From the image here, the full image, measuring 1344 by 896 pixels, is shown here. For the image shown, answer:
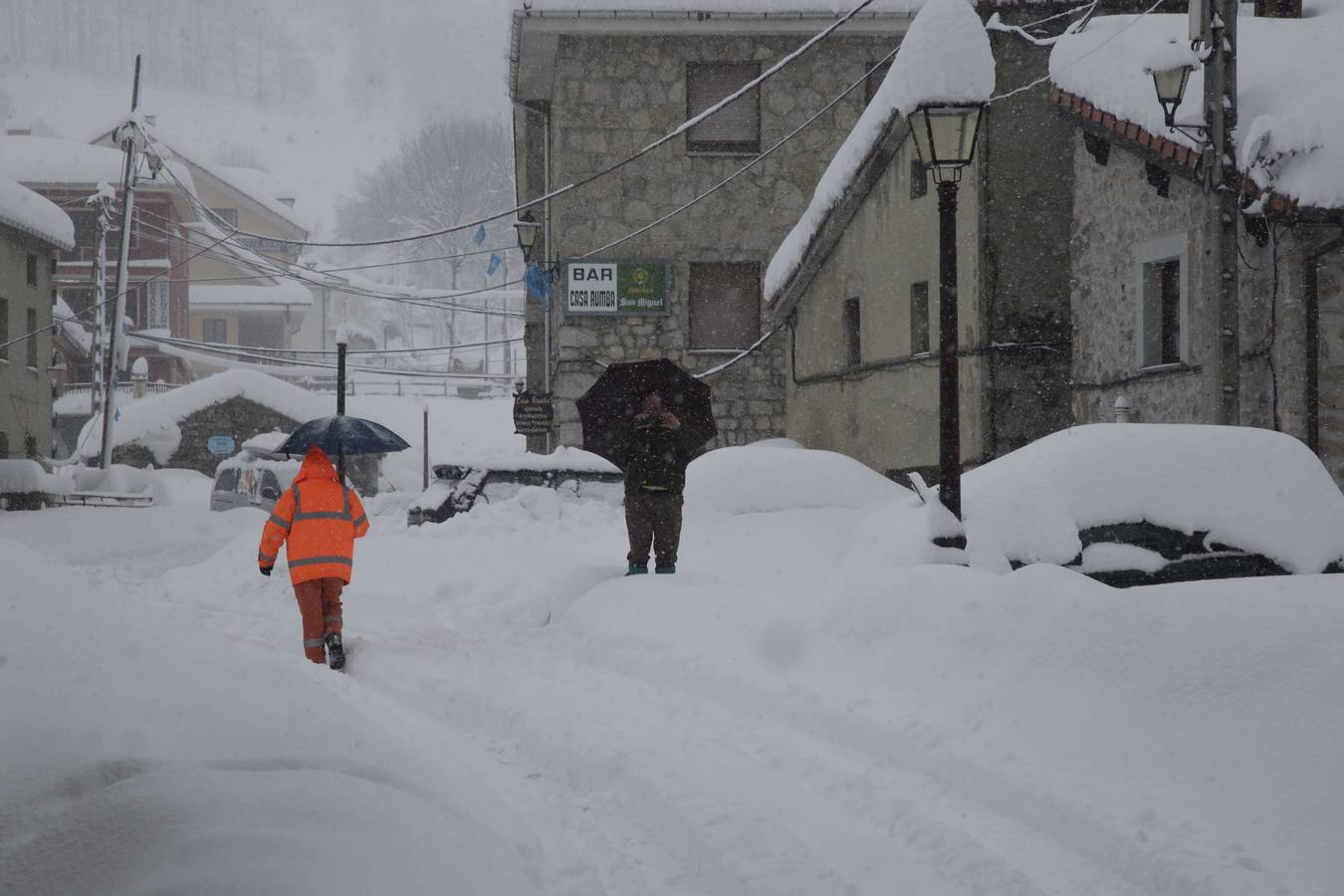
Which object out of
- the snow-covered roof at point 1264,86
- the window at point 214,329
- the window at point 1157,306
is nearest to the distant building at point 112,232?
the window at point 214,329

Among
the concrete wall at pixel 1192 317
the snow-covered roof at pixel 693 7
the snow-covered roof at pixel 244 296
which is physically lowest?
the concrete wall at pixel 1192 317

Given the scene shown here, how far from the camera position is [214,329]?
2293 inches

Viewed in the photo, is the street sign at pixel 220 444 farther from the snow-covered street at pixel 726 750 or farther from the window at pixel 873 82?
the snow-covered street at pixel 726 750

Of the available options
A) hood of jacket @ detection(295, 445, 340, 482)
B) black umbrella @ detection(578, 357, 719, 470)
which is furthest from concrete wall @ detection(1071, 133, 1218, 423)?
hood of jacket @ detection(295, 445, 340, 482)

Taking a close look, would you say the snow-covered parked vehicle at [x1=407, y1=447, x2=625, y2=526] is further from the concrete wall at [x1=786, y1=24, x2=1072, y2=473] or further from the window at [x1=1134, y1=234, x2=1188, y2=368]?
the window at [x1=1134, y1=234, x2=1188, y2=368]

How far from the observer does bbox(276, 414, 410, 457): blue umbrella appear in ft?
36.3

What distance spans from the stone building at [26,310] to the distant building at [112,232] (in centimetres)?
1130

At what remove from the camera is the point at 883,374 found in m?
18.3

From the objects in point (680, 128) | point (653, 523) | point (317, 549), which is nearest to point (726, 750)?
point (317, 549)

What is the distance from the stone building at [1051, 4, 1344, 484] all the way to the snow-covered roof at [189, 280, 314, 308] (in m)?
47.0

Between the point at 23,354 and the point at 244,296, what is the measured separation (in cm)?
2722

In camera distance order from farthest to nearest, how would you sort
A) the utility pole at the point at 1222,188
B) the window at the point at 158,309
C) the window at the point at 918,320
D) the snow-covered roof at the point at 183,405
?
the window at the point at 158,309, the snow-covered roof at the point at 183,405, the window at the point at 918,320, the utility pole at the point at 1222,188

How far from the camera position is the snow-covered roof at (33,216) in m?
28.9

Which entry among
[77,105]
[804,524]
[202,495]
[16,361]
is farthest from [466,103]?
[804,524]
